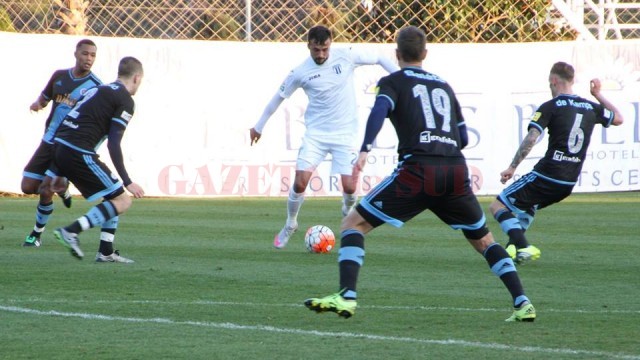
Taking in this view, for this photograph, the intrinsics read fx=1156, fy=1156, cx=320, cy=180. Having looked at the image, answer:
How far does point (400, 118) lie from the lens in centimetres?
673

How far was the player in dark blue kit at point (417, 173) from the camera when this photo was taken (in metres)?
6.64

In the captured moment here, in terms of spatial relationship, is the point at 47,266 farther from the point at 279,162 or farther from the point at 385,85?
the point at 279,162

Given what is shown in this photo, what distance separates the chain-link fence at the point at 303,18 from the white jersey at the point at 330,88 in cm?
711

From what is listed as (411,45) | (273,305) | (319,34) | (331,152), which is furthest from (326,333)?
(331,152)

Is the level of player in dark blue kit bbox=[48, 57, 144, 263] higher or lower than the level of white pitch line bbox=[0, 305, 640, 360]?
higher

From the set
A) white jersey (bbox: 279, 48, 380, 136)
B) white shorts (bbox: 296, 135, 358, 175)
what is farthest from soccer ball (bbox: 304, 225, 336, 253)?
white jersey (bbox: 279, 48, 380, 136)

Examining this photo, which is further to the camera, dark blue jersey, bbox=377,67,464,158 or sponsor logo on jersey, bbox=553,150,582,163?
sponsor logo on jersey, bbox=553,150,582,163

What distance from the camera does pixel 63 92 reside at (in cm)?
1113

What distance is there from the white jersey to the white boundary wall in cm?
703

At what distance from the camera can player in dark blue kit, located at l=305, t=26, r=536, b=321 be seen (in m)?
6.64

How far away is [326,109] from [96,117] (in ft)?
9.57

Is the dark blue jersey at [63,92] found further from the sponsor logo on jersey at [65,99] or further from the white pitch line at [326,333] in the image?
the white pitch line at [326,333]

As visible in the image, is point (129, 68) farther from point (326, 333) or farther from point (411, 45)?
point (326, 333)

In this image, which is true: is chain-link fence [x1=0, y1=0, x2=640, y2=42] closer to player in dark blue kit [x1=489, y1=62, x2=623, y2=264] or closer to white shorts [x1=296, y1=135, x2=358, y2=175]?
white shorts [x1=296, y1=135, x2=358, y2=175]
